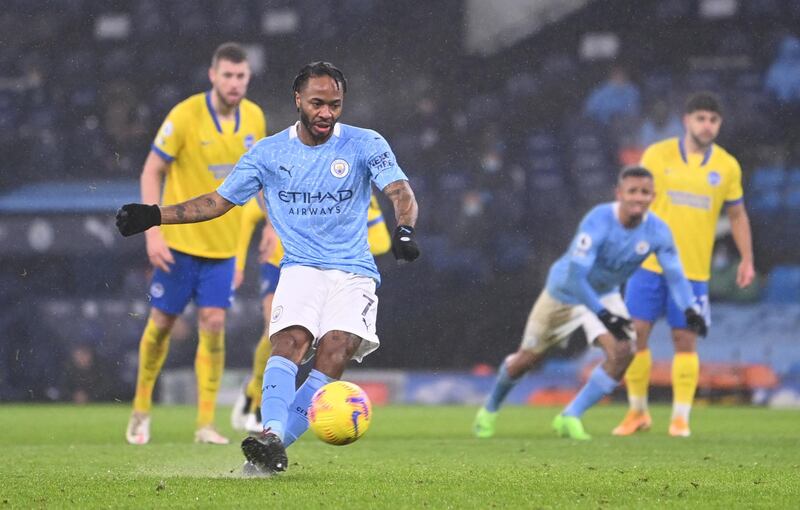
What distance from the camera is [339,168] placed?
5598 mm

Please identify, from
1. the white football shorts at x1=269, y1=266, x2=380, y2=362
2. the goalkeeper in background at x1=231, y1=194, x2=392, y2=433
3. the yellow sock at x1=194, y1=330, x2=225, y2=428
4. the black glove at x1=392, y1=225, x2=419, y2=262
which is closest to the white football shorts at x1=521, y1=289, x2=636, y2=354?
the goalkeeper in background at x1=231, y1=194, x2=392, y2=433

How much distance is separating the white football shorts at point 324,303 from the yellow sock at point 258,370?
12.1 feet

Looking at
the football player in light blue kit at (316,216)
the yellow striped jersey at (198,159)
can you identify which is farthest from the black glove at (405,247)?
the yellow striped jersey at (198,159)

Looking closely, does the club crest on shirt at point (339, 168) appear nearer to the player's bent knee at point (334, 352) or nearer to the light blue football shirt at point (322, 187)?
Result: the light blue football shirt at point (322, 187)

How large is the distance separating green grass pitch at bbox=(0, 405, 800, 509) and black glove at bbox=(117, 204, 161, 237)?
105cm

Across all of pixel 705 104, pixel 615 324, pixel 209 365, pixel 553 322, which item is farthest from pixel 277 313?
pixel 705 104

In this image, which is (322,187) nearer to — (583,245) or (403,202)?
(403,202)

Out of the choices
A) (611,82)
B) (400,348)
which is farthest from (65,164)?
(611,82)

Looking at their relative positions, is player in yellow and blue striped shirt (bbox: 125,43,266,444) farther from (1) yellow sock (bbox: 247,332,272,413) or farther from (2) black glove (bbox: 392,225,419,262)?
Answer: (2) black glove (bbox: 392,225,419,262)

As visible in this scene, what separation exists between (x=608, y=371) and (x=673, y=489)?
3974 mm

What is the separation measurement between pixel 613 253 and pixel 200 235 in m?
2.90

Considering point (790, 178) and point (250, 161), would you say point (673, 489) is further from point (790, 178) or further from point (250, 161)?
point (790, 178)

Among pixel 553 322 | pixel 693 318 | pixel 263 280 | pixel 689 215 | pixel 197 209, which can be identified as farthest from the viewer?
pixel 689 215

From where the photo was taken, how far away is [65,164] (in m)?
17.4
